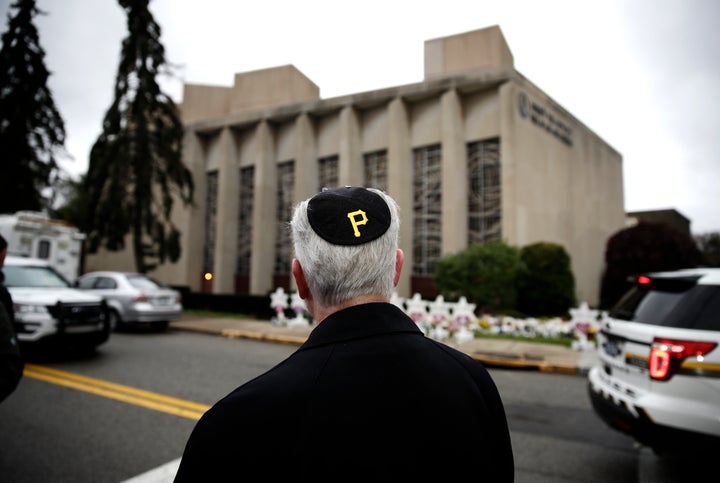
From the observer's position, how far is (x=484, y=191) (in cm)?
2038

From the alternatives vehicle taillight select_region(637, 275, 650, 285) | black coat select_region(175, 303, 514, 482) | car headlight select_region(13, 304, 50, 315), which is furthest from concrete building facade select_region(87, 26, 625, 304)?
black coat select_region(175, 303, 514, 482)

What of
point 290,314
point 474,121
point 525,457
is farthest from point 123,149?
point 525,457

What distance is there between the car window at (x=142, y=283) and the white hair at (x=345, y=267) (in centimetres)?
1229

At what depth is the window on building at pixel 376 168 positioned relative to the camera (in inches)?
914

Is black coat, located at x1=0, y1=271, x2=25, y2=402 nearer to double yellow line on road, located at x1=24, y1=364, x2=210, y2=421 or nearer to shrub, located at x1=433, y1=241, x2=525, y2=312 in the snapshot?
double yellow line on road, located at x1=24, y1=364, x2=210, y2=421

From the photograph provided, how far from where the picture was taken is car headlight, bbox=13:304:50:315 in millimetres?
7266

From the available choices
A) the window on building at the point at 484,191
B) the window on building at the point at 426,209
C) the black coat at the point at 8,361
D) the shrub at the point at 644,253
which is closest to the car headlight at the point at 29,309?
the black coat at the point at 8,361

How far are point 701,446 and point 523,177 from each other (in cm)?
1737

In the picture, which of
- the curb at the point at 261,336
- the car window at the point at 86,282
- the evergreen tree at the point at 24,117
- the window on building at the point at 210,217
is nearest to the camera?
the curb at the point at 261,336

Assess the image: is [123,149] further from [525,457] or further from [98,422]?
[525,457]

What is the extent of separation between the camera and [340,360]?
1060 mm

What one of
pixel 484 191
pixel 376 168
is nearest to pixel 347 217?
pixel 484 191

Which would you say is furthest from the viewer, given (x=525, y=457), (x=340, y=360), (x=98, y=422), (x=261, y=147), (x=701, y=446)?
(x=261, y=147)

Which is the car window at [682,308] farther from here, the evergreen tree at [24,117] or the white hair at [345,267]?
the evergreen tree at [24,117]
